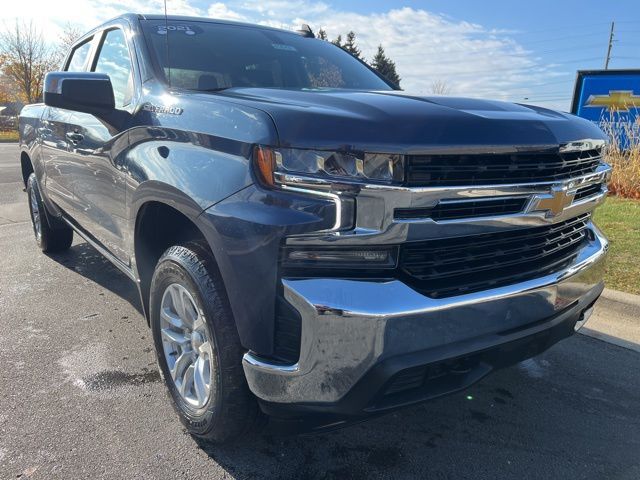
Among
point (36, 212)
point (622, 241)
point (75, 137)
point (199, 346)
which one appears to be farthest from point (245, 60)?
point (622, 241)

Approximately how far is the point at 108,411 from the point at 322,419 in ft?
→ 4.39

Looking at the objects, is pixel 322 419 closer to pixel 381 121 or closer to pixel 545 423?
pixel 381 121

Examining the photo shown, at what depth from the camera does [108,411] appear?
267 cm

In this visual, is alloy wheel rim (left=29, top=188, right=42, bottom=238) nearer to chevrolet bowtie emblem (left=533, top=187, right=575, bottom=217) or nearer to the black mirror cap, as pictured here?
the black mirror cap

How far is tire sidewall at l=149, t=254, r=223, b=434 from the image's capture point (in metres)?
2.07

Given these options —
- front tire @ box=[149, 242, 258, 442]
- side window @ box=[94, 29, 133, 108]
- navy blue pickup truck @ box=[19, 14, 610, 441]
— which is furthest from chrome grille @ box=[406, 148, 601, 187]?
side window @ box=[94, 29, 133, 108]

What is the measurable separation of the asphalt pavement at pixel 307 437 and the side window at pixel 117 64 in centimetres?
154

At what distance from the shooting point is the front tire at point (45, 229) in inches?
201

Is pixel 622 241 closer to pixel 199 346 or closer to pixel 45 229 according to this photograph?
pixel 199 346

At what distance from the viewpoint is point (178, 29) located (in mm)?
3137

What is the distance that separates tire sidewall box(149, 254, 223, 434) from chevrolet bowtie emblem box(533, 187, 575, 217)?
4.46 feet

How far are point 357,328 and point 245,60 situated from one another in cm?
207

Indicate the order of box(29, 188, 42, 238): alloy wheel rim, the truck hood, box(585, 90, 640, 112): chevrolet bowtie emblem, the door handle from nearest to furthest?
the truck hood < the door handle < box(29, 188, 42, 238): alloy wheel rim < box(585, 90, 640, 112): chevrolet bowtie emblem

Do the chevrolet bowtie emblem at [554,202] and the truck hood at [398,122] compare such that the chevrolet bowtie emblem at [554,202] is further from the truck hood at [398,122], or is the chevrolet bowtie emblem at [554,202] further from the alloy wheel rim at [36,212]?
the alloy wheel rim at [36,212]
